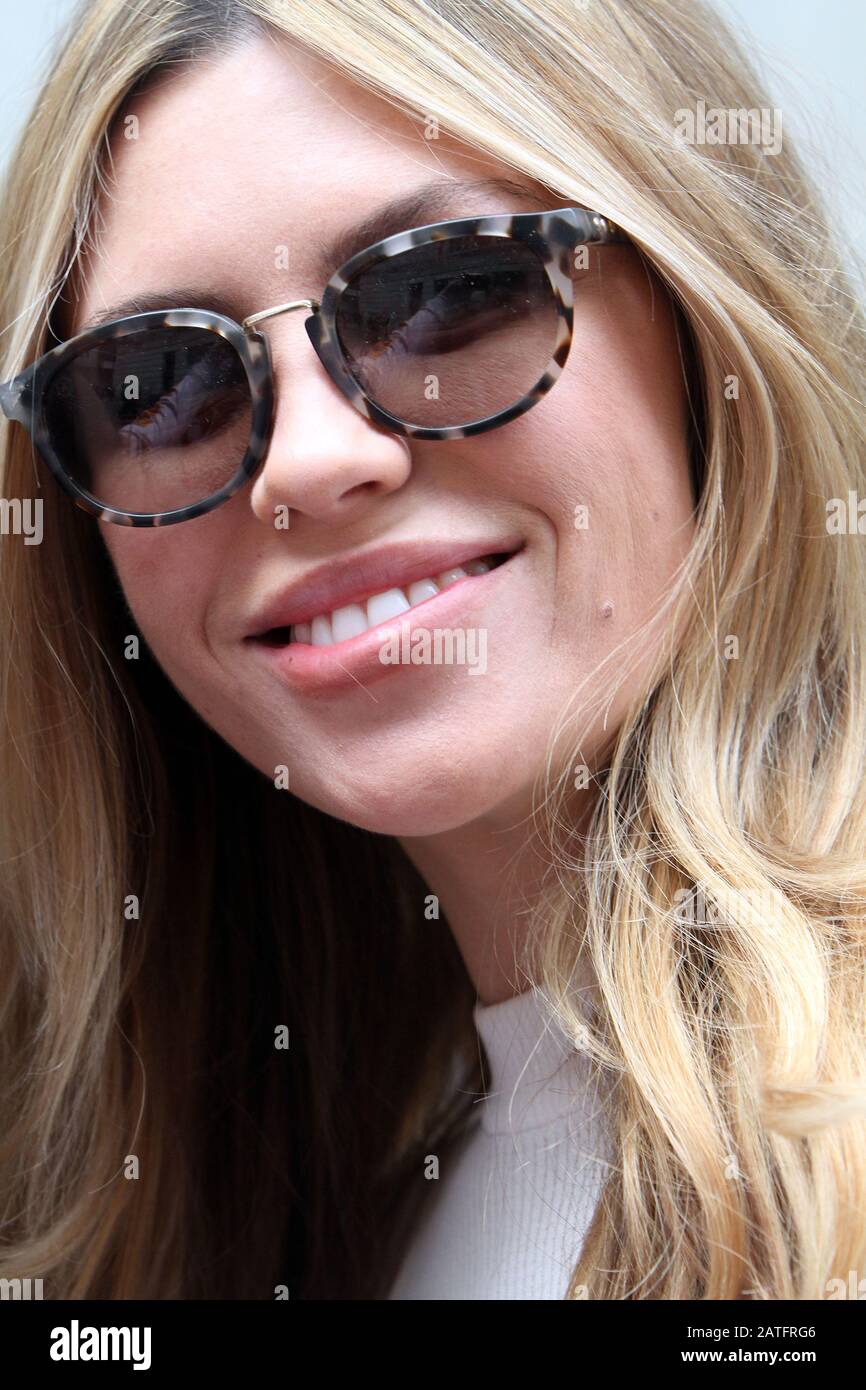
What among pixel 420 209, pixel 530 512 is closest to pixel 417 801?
pixel 530 512

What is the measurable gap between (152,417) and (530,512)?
37 centimetres

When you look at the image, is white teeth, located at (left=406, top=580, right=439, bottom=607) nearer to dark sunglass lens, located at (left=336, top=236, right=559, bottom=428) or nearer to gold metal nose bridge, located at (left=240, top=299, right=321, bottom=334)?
dark sunglass lens, located at (left=336, top=236, right=559, bottom=428)

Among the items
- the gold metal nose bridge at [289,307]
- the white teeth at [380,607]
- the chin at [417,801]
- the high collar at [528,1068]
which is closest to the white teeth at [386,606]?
the white teeth at [380,607]

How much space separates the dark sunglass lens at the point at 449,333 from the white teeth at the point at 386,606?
6.3 inches

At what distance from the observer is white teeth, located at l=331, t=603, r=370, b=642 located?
1204mm

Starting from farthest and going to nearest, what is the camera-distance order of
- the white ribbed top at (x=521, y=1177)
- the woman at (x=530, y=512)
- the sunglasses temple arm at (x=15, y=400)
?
1. the sunglasses temple arm at (x=15, y=400)
2. the white ribbed top at (x=521, y=1177)
3. the woman at (x=530, y=512)

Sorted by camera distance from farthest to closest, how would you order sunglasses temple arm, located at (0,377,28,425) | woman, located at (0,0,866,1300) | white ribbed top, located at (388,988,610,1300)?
sunglasses temple arm, located at (0,377,28,425) → white ribbed top, located at (388,988,610,1300) → woman, located at (0,0,866,1300)

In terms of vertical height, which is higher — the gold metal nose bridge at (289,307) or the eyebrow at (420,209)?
the eyebrow at (420,209)

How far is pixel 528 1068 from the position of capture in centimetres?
131

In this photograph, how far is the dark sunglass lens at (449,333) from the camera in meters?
1.12

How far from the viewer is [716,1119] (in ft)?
3.39

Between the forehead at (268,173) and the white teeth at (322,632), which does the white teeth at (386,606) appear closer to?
the white teeth at (322,632)

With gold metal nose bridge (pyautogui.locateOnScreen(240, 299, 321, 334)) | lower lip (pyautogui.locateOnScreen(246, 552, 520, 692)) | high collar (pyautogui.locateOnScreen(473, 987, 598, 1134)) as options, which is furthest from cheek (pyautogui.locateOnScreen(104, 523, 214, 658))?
high collar (pyautogui.locateOnScreen(473, 987, 598, 1134))

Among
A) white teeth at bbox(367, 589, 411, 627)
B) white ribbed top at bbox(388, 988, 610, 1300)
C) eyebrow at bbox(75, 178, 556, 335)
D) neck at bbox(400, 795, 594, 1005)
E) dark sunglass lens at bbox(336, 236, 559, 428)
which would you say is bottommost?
white ribbed top at bbox(388, 988, 610, 1300)
